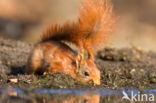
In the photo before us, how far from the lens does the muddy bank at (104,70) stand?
9242 millimetres

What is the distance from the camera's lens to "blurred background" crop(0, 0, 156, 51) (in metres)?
17.8

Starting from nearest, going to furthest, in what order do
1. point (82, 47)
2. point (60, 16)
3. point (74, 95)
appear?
point (74, 95), point (82, 47), point (60, 16)

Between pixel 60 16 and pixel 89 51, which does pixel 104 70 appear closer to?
pixel 89 51

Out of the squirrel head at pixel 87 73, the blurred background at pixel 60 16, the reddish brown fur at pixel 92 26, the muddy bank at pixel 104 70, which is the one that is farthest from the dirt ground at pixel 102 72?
the blurred background at pixel 60 16

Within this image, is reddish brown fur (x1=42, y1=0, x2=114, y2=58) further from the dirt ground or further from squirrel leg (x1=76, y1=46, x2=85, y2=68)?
the dirt ground

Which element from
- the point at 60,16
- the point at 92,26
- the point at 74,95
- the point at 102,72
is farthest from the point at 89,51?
the point at 60,16

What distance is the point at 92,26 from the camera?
9.82 m

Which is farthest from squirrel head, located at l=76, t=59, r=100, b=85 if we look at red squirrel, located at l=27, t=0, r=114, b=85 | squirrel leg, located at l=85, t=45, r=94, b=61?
squirrel leg, located at l=85, t=45, r=94, b=61

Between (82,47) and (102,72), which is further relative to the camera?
(102,72)

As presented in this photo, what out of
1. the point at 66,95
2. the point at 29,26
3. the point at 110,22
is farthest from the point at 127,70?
the point at 29,26

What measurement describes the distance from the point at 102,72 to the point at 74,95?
7.58ft

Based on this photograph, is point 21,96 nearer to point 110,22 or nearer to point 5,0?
point 110,22

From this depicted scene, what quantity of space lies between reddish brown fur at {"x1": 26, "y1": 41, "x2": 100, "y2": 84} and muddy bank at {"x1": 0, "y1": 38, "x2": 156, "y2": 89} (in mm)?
229

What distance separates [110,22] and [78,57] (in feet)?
2.48
